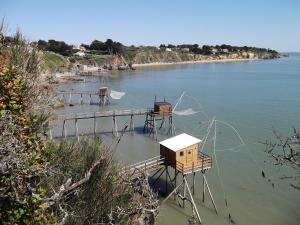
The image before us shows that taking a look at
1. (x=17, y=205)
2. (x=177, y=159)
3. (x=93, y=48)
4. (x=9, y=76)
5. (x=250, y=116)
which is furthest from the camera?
(x=93, y=48)

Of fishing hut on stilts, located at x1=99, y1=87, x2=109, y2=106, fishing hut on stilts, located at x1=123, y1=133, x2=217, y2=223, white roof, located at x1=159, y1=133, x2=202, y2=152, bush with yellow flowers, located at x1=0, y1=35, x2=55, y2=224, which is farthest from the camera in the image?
fishing hut on stilts, located at x1=99, y1=87, x2=109, y2=106

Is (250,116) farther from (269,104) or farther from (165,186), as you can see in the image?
(165,186)

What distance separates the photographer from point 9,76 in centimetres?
855

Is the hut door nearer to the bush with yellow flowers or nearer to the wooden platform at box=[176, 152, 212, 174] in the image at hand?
the wooden platform at box=[176, 152, 212, 174]

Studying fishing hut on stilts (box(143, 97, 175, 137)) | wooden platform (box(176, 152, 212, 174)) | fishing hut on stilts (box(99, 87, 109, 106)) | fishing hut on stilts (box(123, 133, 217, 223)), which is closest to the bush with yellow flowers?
fishing hut on stilts (box(123, 133, 217, 223))

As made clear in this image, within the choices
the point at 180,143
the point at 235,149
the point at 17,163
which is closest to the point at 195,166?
the point at 180,143

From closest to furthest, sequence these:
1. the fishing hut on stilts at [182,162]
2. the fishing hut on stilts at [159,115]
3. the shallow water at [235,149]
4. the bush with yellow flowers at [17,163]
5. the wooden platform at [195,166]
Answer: the bush with yellow flowers at [17,163], the shallow water at [235,149], the wooden platform at [195,166], the fishing hut on stilts at [182,162], the fishing hut on stilts at [159,115]

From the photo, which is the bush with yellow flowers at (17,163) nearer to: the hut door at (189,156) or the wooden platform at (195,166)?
the wooden platform at (195,166)

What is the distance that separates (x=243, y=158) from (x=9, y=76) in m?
25.0

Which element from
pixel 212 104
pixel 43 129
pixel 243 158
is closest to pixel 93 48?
pixel 212 104

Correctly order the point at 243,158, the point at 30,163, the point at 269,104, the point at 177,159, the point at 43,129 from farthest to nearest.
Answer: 1. the point at 269,104
2. the point at 243,158
3. the point at 177,159
4. the point at 43,129
5. the point at 30,163

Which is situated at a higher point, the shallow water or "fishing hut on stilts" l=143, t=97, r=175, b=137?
"fishing hut on stilts" l=143, t=97, r=175, b=137

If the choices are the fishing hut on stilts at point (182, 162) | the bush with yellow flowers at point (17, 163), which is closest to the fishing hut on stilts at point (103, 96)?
the fishing hut on stilts at point (182, 162)

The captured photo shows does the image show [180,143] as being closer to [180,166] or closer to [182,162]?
[182,162]
